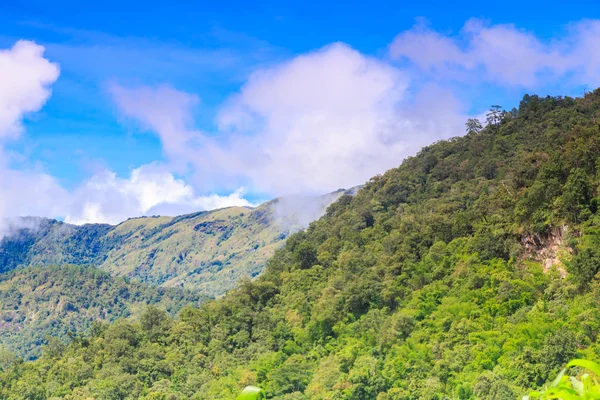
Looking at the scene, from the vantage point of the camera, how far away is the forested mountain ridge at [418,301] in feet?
84.0

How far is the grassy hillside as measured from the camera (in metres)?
113

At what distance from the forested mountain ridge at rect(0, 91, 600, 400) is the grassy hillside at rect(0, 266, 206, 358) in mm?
66562

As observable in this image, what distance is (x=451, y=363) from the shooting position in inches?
1035

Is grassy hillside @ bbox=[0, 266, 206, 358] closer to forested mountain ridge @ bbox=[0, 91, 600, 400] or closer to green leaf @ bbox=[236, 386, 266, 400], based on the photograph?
forested mountain ridge @ bbox=[0, 91, 600, 400]

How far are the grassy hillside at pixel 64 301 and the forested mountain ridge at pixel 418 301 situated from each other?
66562 mm

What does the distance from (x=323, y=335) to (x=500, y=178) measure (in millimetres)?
15347

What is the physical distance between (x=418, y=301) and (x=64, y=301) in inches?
3896

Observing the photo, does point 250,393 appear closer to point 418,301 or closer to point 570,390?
point 570,390

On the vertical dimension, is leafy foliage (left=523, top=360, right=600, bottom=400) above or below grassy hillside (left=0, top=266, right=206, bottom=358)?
below

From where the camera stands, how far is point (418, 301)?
107 ft

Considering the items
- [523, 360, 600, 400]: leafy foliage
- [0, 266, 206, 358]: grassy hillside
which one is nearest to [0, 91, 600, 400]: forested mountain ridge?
[523, 360, 600, 400]: leafy foliage

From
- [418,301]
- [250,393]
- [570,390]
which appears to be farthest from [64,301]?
[570,390]

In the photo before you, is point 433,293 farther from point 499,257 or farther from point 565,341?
point 565,341

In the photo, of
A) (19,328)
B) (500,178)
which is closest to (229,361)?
(500,178)
